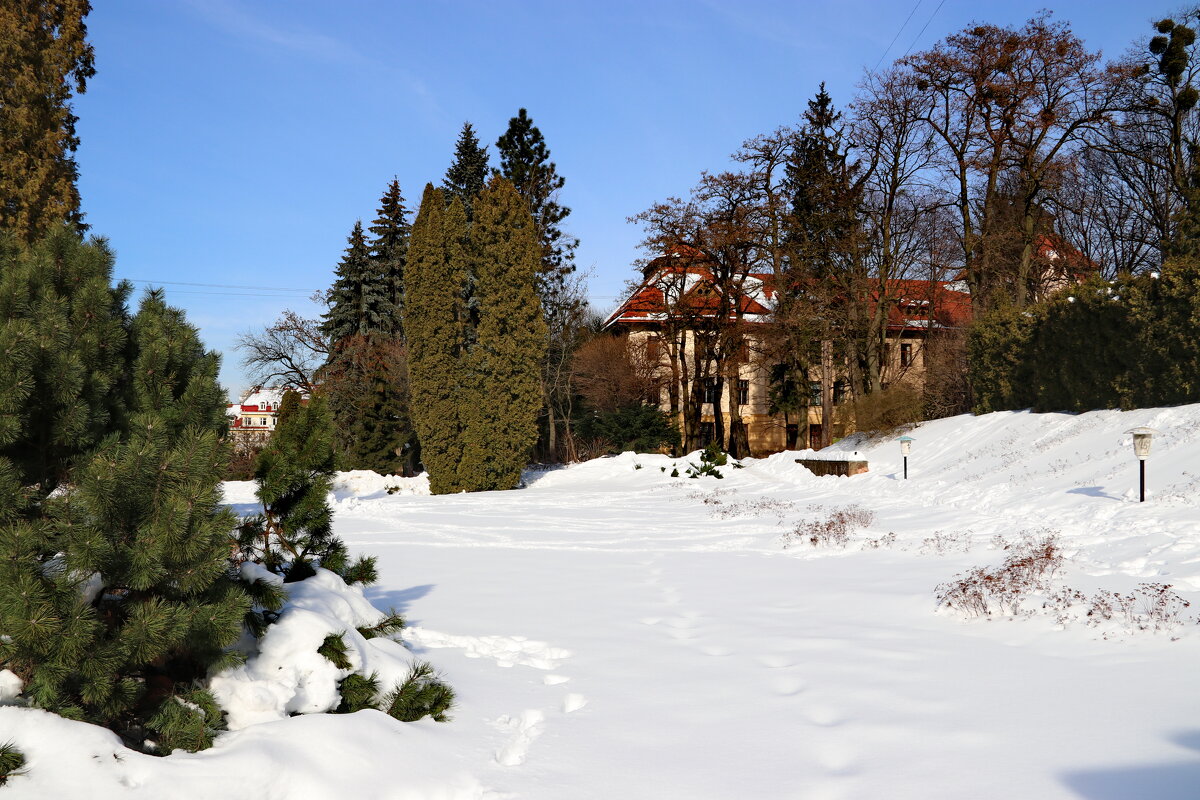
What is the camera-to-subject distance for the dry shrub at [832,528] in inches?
412

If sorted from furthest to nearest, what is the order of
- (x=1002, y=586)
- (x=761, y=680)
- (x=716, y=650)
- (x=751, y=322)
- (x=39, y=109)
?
1. (x=751, y=322)
2. (x=39, y=109)
3. (x=1002, y=586)
4. (x=716, y=650)
5. (x=761, y=680)

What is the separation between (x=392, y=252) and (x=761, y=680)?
3440 centimetres

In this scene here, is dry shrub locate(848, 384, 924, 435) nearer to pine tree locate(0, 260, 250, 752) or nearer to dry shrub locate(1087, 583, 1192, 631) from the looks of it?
dry shrub locate(1087, 583, 1192, 631)

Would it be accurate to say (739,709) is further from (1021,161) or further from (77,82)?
(1021,161)

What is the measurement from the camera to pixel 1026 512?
11.4 m

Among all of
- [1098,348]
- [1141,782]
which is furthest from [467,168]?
[1141,782]

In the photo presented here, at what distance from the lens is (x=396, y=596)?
25.3ft

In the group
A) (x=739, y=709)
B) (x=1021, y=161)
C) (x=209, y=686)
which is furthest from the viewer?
(x=1021, y=161)

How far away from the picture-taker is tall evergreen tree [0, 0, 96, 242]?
59.4ft

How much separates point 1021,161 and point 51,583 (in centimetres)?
2720

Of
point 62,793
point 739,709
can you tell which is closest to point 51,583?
point 62,793

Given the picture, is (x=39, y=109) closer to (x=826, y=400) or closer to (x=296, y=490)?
(x=296, y=490)

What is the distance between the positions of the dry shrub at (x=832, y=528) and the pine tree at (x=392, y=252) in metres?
26.9

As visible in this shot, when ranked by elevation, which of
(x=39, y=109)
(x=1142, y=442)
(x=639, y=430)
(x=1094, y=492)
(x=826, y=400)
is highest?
(x=39, y=109)
